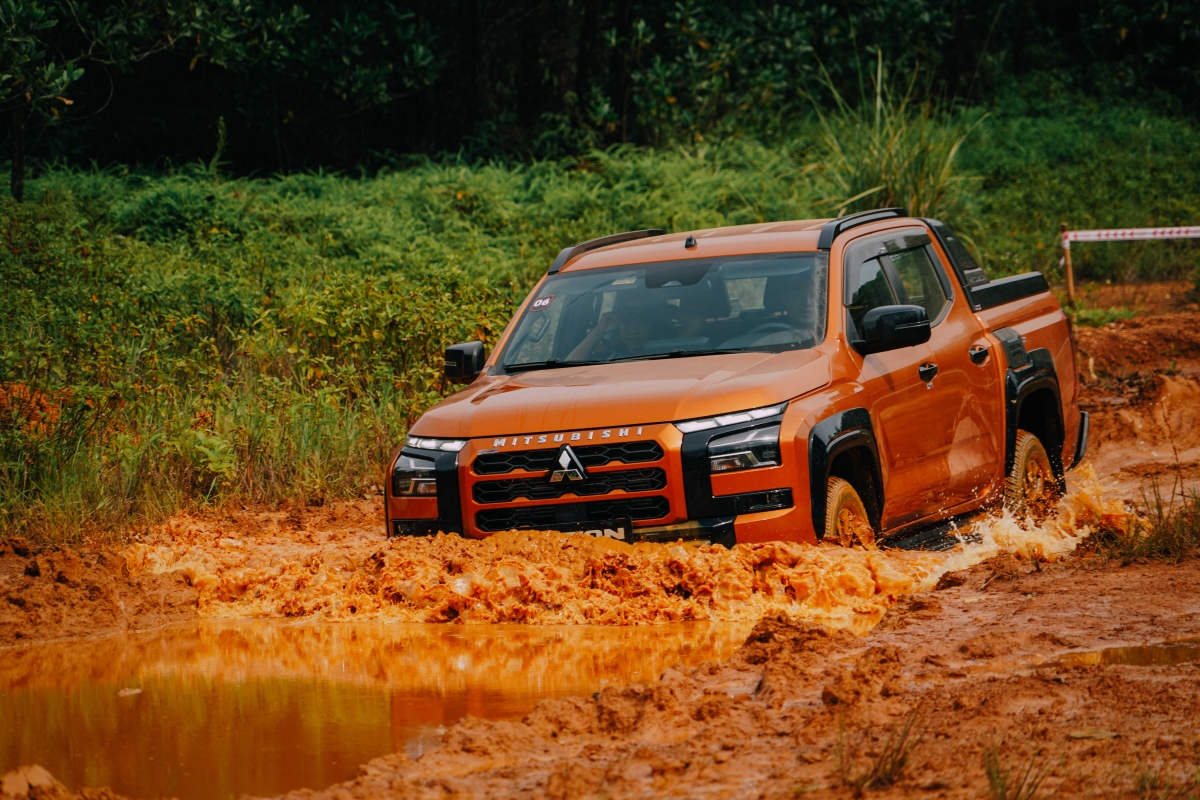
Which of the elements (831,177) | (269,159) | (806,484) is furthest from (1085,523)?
(269,159)

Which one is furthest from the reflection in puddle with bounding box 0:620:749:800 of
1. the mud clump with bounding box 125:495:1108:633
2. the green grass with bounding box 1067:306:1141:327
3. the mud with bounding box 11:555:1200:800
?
the green grass with bounding box 1067:306:1141:327

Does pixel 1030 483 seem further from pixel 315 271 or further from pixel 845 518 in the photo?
pixel 315 271

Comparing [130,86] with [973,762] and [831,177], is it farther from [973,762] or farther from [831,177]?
[973,762]

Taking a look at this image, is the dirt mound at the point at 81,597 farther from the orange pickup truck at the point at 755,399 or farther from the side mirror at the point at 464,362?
the side mirror at the point at 464,362

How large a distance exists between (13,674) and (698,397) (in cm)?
308

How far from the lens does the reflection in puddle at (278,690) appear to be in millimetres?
4734

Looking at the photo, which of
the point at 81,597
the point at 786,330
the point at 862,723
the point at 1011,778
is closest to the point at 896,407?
the point at 786,330

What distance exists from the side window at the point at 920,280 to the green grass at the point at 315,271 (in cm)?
432

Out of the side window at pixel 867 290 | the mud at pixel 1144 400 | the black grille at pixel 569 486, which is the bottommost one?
the mud at pixel 1144 400

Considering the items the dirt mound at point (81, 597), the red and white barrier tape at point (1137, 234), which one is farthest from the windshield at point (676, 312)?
the red and white barrier tape at point (1137, 234)

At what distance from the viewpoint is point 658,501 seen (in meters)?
6.50

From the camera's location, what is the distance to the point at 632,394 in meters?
6.67

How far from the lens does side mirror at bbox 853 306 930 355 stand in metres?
7.24

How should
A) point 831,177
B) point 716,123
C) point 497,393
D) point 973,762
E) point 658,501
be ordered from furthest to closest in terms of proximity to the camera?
point 716,123, point 831,177, point 497,393, point 658,501, point 973,762
